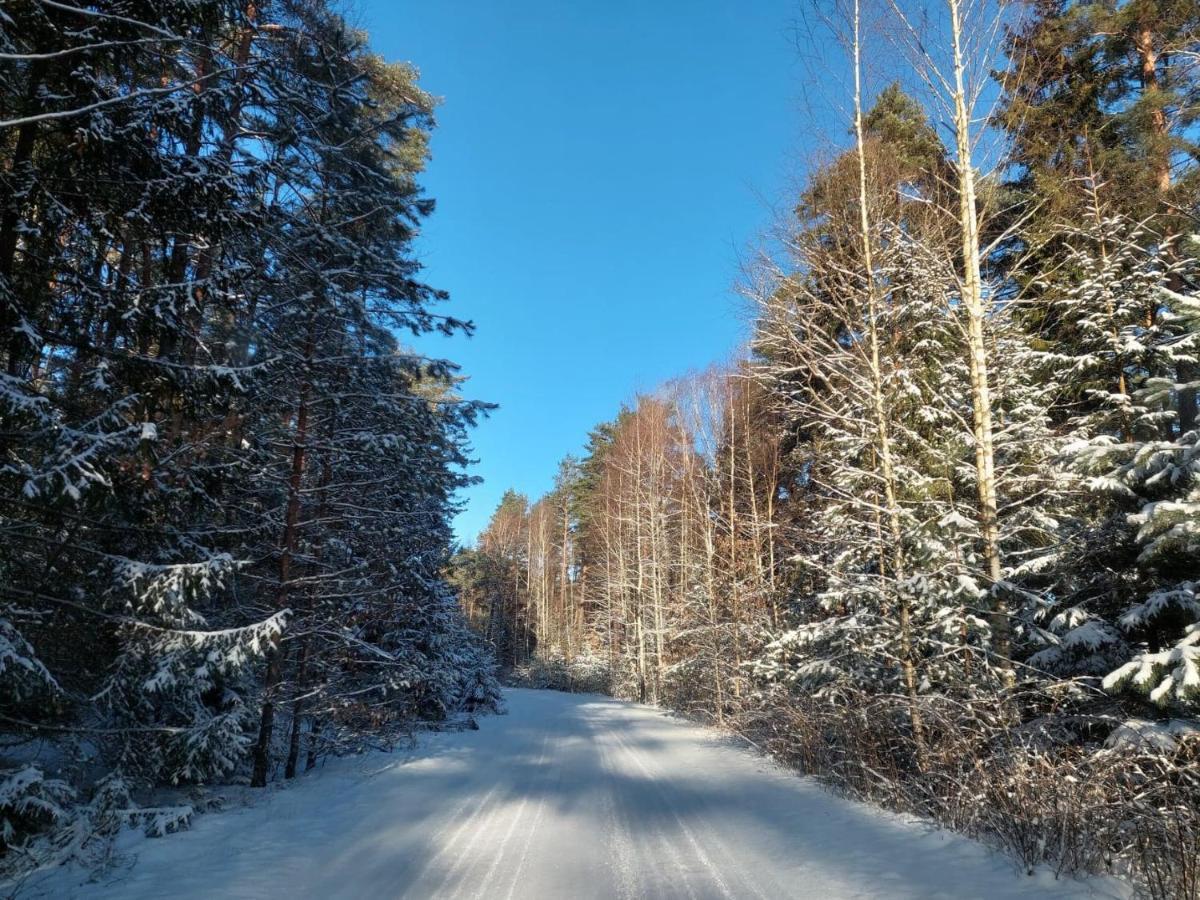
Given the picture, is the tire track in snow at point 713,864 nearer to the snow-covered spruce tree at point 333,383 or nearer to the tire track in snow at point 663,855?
the tire track in snow at point 663,855

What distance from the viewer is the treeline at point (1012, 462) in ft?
16.9

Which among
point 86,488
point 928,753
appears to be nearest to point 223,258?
point 86,488

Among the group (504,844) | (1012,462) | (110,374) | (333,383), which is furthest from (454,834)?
(1012,462)

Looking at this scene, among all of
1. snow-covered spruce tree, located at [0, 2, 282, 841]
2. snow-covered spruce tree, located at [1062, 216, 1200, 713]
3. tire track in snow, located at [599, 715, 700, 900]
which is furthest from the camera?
snow-covered spruce tree, located at [1062, 216, 1200, 713]

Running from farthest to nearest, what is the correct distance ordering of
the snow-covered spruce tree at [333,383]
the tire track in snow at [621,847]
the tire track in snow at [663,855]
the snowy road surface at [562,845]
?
the snow-covered spruce tree at [333,383], the tire track in snow at [663,855], the tire track in snow at [621,847], the snowy road surface at [562,845]

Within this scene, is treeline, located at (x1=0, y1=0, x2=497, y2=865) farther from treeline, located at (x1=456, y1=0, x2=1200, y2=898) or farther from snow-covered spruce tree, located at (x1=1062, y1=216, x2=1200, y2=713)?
snow-covered spruce tree, located at (x1=1062, y1=216, x2=1200, y2=713)

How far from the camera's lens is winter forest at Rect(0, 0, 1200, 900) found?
15.3ft

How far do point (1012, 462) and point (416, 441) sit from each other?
9969mm

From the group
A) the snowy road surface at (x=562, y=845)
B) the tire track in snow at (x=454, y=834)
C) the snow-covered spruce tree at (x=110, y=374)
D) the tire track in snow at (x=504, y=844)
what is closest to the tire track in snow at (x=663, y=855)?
the snowy road surface at (x=562, y=845)

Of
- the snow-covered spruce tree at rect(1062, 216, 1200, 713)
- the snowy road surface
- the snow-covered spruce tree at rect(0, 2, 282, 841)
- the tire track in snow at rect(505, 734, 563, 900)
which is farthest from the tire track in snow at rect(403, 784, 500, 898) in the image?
the snow-covered spruce tree at rect(1062, 216, 1200, 713)

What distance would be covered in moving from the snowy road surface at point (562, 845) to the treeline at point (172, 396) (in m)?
0.88

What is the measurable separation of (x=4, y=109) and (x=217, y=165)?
5.02 ft

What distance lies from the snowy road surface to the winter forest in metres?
0.50

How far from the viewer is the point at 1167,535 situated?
5301mm
